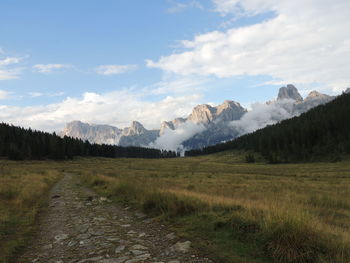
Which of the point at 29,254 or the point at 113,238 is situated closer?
the point at 29,254

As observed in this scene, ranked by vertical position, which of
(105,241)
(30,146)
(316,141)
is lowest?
(105,241)

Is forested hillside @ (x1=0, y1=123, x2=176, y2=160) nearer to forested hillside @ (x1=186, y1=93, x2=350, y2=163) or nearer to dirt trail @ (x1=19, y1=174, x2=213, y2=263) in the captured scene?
forested hillside @ (x1=186, y1=93, x2=350, y2=163)

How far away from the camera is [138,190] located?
51.4ft

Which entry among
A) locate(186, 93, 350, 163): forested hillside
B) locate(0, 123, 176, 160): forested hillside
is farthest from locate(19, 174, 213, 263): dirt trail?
locate(0, 123, 176, 160): forested hillside

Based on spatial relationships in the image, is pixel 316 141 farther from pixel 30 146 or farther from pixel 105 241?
pixel 30 146

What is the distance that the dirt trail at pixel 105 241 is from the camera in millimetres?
6297

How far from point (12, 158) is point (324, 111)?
167 metres

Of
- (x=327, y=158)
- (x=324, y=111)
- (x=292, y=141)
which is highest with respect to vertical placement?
(x=324, y=111)

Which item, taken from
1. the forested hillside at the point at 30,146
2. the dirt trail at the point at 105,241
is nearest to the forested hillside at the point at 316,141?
A: the forested hillside at the point at 30,146

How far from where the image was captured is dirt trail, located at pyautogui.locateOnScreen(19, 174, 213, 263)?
630 cm

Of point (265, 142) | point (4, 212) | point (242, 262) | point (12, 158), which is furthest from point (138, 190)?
point (265, 142)

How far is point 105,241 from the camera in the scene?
7.79m

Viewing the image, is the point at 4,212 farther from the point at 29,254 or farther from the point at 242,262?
the point at 242,262

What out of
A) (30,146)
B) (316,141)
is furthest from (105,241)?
(316,141)
